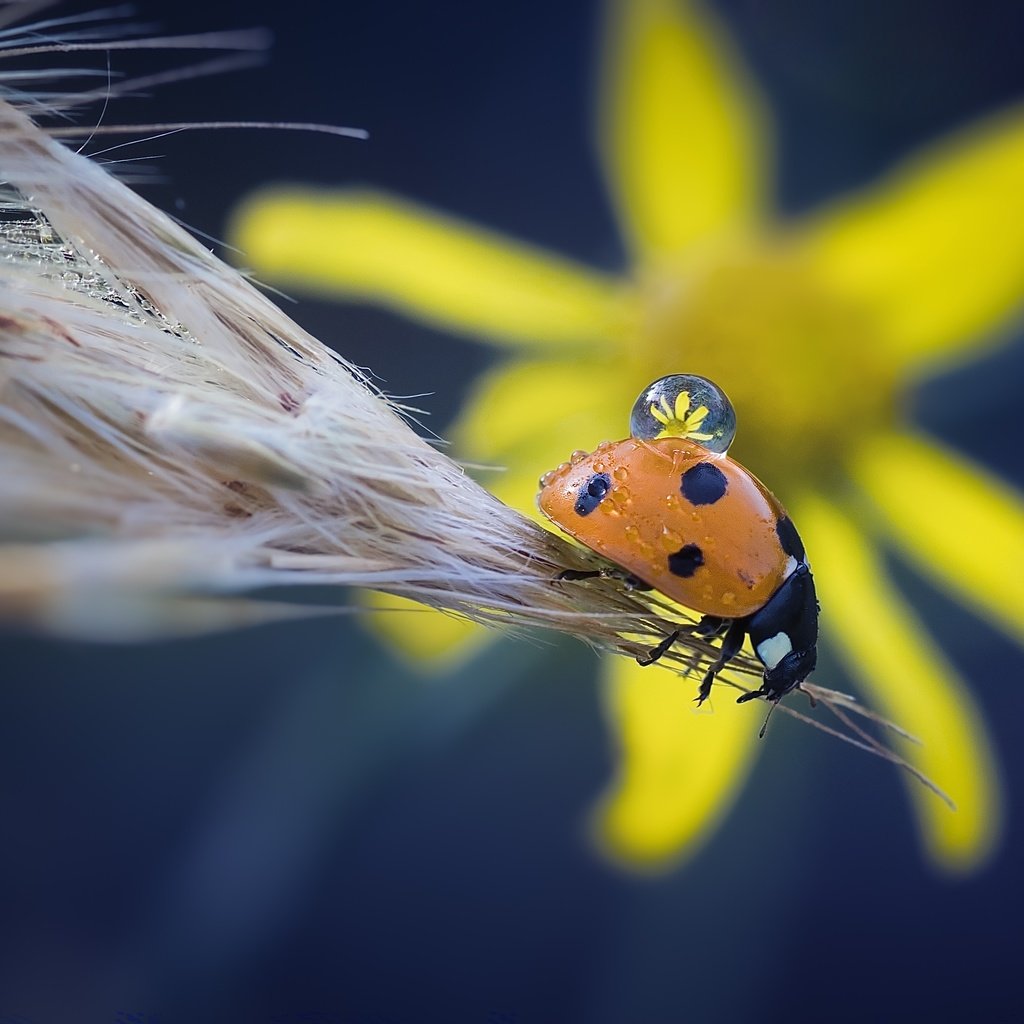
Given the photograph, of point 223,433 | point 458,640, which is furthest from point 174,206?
point 458,640

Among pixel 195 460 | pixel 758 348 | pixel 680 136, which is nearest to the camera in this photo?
pixel 195 460

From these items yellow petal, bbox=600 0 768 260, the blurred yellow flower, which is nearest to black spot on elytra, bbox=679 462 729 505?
the blurred yellow flower

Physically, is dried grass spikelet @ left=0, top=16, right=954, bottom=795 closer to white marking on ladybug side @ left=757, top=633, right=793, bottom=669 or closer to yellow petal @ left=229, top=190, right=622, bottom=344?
white marking on ladybug side @ left=757, top=633, right=793, bottom=669

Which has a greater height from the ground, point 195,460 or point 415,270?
point 415,270

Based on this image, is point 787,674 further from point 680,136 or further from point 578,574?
point 680,136

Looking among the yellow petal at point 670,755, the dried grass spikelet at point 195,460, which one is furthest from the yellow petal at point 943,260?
the dried grass spikelet at point 195,460

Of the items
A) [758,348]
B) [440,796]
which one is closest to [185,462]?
[758,348]

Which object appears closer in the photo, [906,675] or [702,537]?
[702,537]
